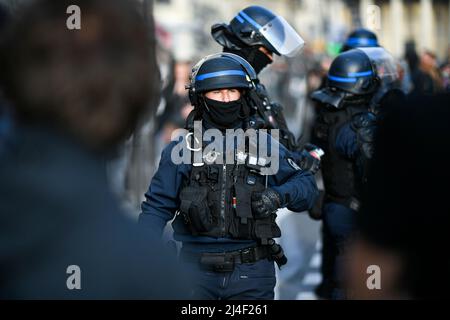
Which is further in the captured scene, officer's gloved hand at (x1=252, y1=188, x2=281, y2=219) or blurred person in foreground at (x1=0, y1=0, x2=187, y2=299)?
officer's gloved hand at (x1=252, y1=188, x2=281, y2=219)

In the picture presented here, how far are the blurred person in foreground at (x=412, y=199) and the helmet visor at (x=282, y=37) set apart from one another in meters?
3.95

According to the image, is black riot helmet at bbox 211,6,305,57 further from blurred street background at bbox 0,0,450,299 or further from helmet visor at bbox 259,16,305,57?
blurred street background at bbox 0,0,450,299

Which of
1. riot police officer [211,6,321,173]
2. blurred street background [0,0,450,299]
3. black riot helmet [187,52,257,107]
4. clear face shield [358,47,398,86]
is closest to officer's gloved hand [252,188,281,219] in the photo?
black riot helmet [187,52,257,107]

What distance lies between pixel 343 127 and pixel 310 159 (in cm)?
95

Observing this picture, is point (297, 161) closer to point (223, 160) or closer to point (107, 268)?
point (223, 160)

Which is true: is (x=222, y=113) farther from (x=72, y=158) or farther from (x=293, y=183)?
(x=72, y=158)

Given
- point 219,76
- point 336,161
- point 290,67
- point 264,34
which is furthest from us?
point 290,67

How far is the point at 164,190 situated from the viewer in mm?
4453

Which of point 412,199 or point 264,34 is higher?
point 264,34

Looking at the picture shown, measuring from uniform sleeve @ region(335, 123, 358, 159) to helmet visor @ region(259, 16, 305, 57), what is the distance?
0.62 meters

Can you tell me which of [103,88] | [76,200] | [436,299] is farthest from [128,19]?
[436,299]

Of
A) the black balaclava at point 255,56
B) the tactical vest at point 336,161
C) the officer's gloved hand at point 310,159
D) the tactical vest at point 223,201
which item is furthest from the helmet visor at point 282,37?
the tactical vest at point 223,201

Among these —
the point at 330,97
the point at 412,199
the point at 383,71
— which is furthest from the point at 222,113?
the point at 412,199

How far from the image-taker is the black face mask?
14.9 ft
